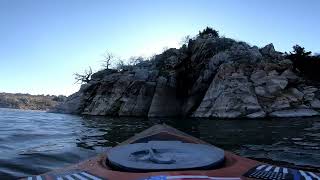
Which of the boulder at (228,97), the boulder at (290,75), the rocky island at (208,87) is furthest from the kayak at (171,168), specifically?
the boulder at (290,75)

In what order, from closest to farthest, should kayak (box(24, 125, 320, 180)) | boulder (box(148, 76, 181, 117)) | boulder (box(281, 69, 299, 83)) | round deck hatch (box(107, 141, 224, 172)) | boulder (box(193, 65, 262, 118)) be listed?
kayak (box(24, 125, 320, 180)) → round deck hatch (box(107, 141, 224, 172)) → boulder (box(193, 65, 262, 118)) → boulder (box(281, 69, 299, 83)) → boulder (box(148, 76, 181, 117))

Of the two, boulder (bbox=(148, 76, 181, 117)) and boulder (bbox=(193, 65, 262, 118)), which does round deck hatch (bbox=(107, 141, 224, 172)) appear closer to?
boulder (bbox=(193, 65, 262, 118))

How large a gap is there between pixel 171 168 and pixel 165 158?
465 mm

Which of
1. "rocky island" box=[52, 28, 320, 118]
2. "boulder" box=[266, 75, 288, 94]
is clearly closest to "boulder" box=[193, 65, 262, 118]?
"rocky island" box=[52, 28, 320, 118]

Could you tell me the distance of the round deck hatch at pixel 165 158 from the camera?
412cm

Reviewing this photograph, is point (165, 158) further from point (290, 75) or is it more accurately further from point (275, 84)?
point (290, 75)

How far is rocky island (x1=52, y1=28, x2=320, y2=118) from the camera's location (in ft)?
83.6

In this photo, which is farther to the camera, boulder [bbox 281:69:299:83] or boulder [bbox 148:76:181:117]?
boulder [bbox 148:76:181:117]

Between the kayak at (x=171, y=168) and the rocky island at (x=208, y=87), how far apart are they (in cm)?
2023

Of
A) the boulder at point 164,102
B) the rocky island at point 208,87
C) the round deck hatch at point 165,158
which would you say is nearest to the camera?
the round deck hatch at point 165,158

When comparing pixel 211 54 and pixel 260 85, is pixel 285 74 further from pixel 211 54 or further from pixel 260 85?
pixel 211 54

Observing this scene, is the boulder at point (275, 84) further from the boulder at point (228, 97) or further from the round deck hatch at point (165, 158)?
the round deck hatch at point (165, 158)

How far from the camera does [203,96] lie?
2984 cm

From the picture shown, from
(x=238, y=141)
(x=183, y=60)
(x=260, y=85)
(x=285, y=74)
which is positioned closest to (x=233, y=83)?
(x=260, y=85)
